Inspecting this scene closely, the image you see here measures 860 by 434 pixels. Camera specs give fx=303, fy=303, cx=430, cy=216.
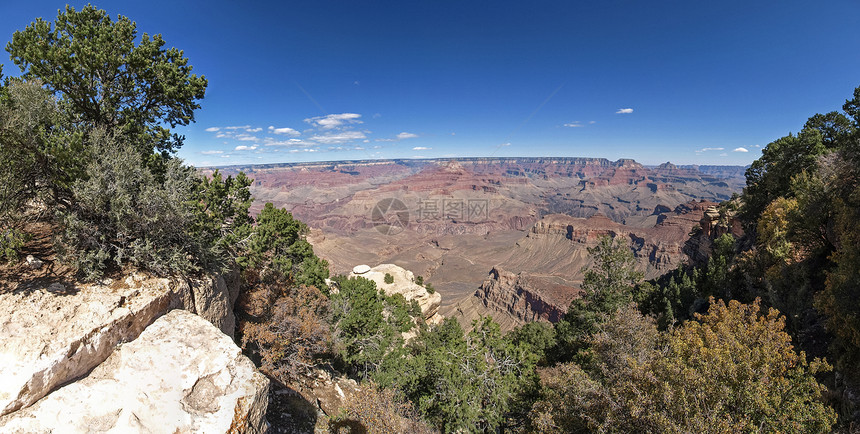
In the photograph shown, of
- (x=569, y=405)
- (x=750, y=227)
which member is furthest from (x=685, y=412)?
(x=750, y=227)

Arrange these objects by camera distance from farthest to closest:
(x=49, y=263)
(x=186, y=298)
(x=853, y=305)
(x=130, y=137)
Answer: (x=853, y=305) → (x=130, y=137) → (x=186, y=298) → (x=49, y=263)

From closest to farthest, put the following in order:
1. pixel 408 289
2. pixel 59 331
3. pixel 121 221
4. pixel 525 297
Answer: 1. pixel 59 331
2. pixel 121 221
3. pixel 408 289
4. pixel 525 297

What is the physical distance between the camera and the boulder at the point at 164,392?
5.38m

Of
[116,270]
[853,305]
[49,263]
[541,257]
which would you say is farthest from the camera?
[541,257]

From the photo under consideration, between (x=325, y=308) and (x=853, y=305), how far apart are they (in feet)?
81.4

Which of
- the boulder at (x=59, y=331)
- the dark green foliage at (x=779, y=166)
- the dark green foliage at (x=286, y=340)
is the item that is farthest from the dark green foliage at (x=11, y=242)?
the dark green foliage at (x=779, y=166)

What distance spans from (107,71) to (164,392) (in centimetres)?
1041

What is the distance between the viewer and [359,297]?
21.9m

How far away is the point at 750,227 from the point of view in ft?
109

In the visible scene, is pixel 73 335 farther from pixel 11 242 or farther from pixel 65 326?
pixel 11 242

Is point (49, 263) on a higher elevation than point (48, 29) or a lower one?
lower

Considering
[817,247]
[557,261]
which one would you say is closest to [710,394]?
[817,247]

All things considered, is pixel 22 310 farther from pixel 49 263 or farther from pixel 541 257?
pixel 541 257

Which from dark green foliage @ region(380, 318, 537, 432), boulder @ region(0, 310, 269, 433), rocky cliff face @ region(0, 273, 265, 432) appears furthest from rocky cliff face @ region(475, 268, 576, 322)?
rocky cliff face @ region(0, 273, 265, 432)
